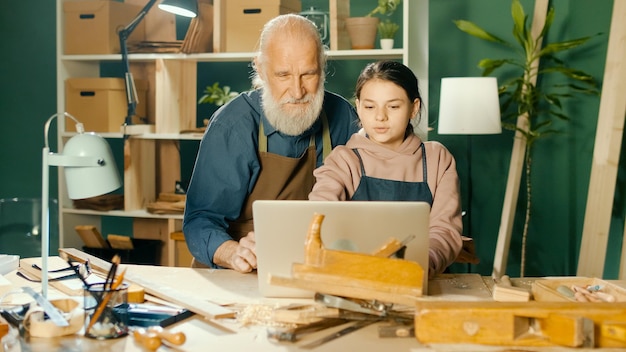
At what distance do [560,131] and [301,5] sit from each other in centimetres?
179

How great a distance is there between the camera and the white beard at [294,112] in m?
3.04

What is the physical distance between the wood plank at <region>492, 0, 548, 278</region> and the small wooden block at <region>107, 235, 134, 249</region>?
216 centimetres

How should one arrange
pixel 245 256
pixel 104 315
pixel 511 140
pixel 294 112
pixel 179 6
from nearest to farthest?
1. pixel 104 315
2. pixel 245 256
3. pixel 294 112
4. pixel 179 6
5. pixel 511 140

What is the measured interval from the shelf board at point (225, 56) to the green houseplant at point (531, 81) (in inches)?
21.0

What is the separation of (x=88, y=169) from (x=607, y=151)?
3.04 m

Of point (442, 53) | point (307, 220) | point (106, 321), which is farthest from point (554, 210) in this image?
point (106, 321)

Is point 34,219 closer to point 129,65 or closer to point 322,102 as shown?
point 129,65

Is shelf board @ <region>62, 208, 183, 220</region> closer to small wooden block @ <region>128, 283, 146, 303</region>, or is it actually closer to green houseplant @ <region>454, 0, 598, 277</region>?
green houseplant @ <region>454, 0, 598, 277</region>

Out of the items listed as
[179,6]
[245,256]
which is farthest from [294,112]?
[179,6]

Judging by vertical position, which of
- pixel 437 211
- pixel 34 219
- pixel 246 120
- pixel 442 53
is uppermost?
pixel 442 53

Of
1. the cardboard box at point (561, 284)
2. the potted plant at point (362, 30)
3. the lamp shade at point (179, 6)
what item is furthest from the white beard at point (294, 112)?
the potted plant at point (362, 30)

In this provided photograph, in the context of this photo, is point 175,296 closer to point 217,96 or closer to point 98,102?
point 217,96

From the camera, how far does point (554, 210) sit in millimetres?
5352

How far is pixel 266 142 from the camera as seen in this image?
3.17 m
